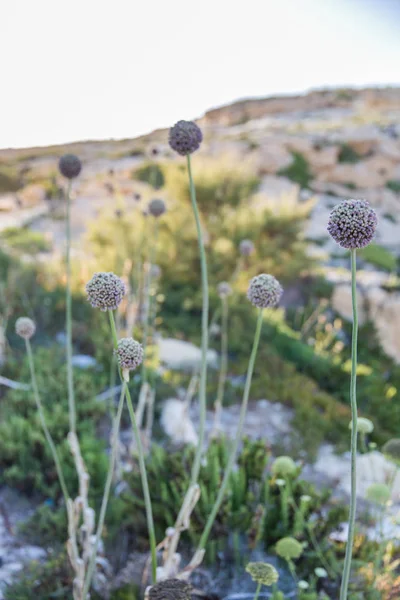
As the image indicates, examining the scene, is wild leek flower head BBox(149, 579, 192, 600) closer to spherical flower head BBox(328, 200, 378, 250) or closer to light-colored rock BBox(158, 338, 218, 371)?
spherical flower head BBox(328, 200, 378, 250)

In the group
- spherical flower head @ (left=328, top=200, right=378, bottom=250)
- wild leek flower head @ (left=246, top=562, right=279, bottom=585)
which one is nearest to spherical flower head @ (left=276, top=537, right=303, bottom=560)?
wild leek flower head @ (left=246, top=562, right=279, bottom=585)

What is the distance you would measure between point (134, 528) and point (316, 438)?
64.9 inches

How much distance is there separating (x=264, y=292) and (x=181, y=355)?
3157mm

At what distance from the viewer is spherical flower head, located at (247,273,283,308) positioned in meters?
1.26

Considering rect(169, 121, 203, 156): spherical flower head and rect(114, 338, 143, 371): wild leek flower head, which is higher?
rect(169, 121, 203, 156): spherical flower head

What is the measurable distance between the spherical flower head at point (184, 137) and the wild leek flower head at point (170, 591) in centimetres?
88

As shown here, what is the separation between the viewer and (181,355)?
172 inches

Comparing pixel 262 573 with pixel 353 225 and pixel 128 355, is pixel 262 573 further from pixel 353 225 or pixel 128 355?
pixel 353 225

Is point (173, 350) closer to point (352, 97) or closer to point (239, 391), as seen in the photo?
point (239, 391)

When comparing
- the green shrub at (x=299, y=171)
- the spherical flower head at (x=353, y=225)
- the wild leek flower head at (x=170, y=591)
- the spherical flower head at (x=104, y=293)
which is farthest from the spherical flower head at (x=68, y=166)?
the green shrub at (x=299, y=171)

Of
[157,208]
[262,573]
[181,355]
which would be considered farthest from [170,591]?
[181,355]

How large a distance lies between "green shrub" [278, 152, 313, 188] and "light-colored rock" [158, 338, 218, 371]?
1091 cm

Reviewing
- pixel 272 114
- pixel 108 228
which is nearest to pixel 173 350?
pixel 108 228

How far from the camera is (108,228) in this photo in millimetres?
6141
